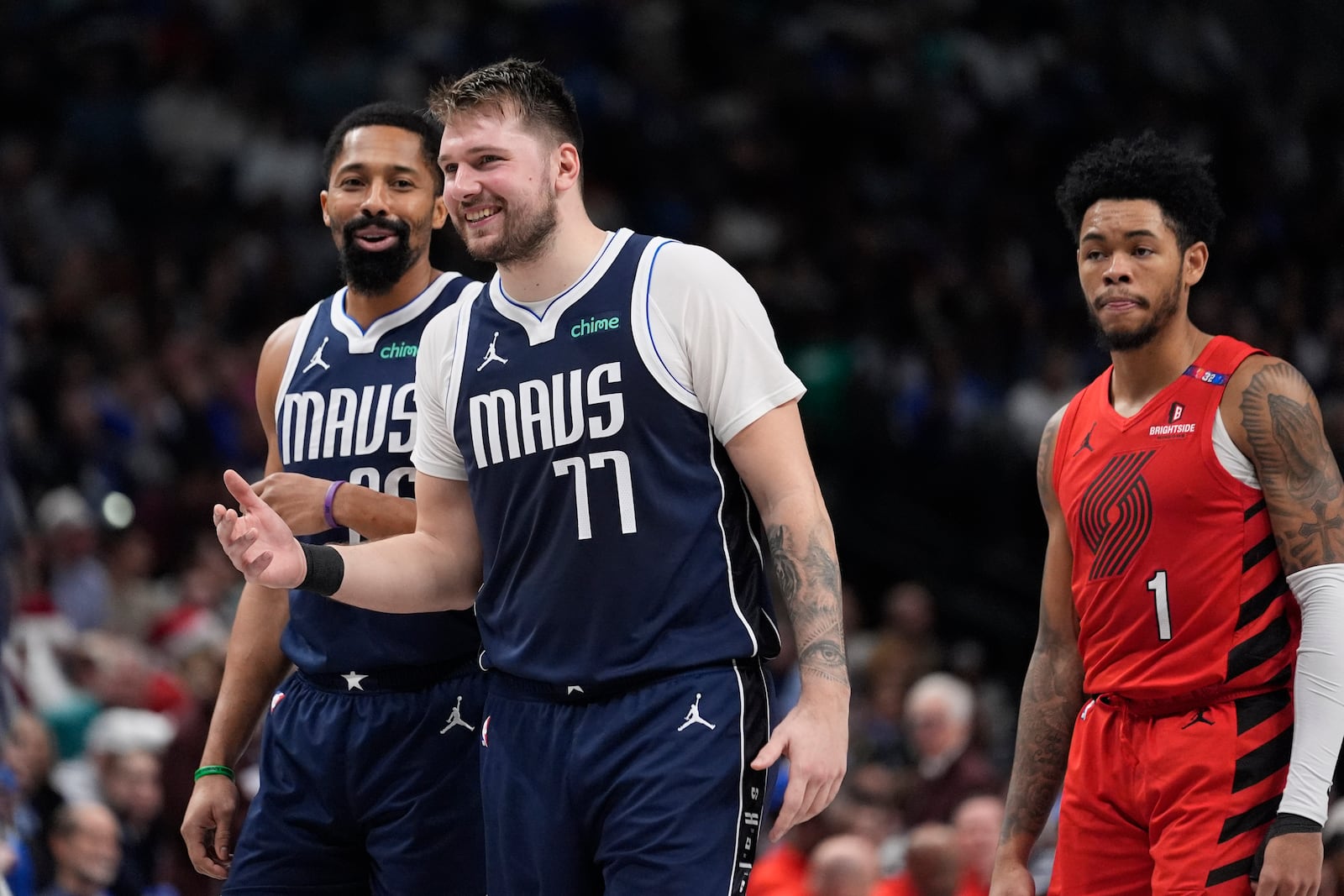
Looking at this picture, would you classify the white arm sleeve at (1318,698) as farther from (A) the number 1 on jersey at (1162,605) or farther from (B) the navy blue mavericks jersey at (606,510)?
(B) the navy blue mavericks jersey at (606,510)

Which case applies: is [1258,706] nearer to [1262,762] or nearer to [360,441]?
[1262,762]

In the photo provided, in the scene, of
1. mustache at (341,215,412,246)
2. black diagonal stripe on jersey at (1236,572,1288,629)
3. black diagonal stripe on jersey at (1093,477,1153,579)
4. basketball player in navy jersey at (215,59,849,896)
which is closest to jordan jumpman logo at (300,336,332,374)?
mustache at (341,215,412,246)

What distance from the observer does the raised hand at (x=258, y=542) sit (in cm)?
415

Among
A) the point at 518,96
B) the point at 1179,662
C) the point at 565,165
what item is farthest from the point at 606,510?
the point at 1179,662

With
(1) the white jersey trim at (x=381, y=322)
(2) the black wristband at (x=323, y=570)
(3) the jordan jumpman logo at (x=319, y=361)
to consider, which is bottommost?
(2) the black wristband at (x=323, y=570)

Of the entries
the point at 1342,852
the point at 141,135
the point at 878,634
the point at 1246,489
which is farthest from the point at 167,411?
the point at 1246,489

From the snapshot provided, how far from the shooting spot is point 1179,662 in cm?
430

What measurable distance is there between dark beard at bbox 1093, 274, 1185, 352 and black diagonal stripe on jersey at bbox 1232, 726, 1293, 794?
1057mm

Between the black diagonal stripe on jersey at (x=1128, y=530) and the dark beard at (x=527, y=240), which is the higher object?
the dark beard at (x=527, y=240)

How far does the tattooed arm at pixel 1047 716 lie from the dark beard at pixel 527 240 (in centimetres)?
160

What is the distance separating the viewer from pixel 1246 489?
14.0 ft

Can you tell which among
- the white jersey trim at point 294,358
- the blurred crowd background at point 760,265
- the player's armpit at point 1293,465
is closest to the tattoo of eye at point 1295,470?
the player's armpit at point 1293,465

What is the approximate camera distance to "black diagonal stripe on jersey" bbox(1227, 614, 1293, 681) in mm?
4250

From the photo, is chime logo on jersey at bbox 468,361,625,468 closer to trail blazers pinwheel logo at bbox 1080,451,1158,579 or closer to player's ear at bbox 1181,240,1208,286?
trail blazers pinwheel logo at bbox 1080,451,1158,579
